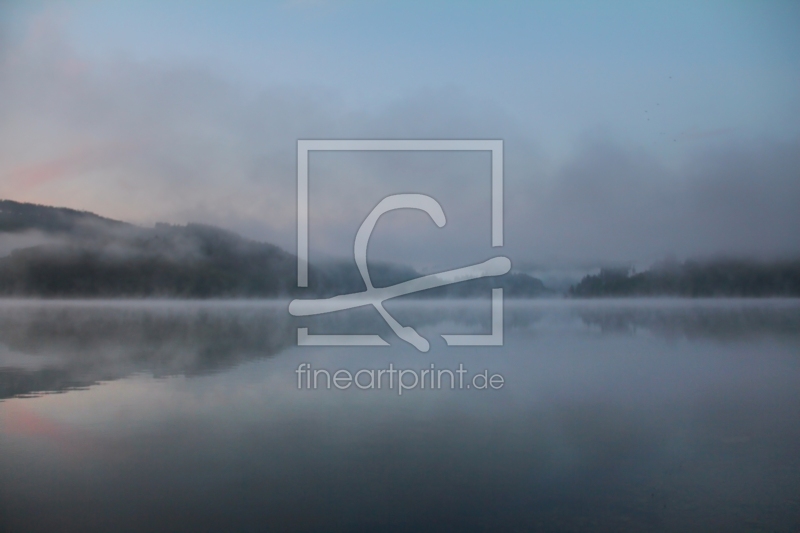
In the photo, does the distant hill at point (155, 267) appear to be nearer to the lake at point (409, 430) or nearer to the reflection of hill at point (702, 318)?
the lake at point (409, 430)

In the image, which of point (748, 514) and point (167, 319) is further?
point (167, 319)

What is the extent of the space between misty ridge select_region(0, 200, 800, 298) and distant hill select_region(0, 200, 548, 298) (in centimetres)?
2

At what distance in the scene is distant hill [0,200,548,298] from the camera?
885 centimetres

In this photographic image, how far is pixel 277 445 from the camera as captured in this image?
6898 millimetres

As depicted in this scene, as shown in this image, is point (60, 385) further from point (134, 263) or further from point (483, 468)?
point (483, 468)

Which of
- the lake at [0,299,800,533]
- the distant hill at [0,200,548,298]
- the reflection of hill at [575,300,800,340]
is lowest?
the lake at [0,299,800,533]

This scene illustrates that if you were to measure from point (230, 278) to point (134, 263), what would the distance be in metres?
2.13

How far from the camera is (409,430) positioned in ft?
23.6

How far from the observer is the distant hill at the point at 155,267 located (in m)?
8.85

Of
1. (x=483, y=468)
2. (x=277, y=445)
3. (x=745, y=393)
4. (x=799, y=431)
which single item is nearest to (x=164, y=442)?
(x=277, y=445)

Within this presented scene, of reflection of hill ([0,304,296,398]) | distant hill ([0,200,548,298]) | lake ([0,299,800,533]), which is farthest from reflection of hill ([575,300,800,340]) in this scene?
reflection of hill ([0,304,296,398])

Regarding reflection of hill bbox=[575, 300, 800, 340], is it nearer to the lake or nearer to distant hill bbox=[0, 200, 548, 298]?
the lake

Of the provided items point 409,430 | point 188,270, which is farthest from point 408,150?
point 188,270

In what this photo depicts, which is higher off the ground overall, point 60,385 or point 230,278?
point 230,278
